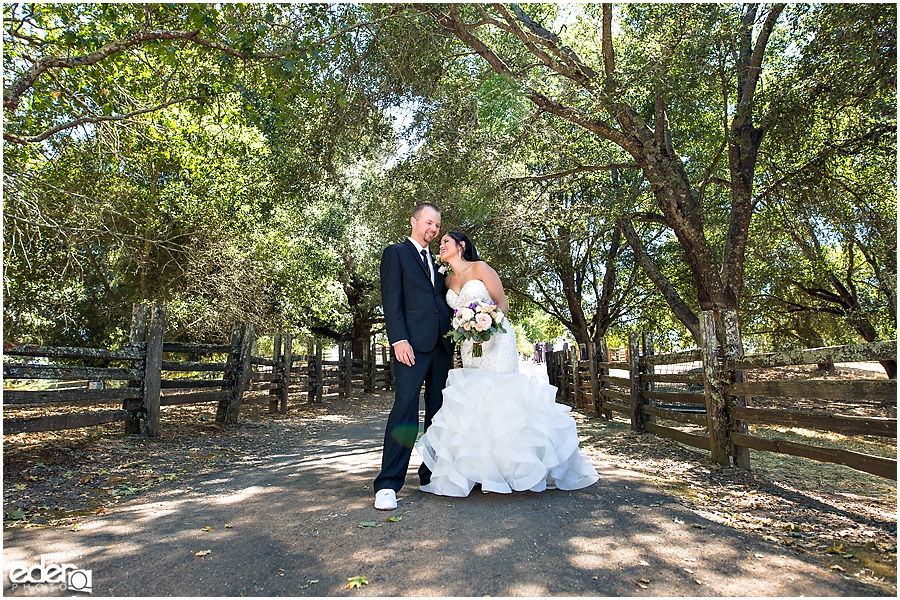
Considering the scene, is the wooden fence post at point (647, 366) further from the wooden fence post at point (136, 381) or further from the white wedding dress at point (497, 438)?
the wooden fence post at point (136, 381)

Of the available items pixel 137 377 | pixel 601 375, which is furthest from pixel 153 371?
pixel 601 375

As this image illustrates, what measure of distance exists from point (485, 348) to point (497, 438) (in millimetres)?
814

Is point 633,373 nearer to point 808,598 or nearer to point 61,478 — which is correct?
point 808,598

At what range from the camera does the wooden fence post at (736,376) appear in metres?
5.73

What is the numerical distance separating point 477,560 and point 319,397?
1296cm

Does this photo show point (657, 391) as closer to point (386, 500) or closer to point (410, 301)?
point (410, 301)

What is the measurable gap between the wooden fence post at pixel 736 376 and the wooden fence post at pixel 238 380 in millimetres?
7283

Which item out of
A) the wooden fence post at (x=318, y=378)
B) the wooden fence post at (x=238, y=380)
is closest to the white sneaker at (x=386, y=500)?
the wooden fence post at (x=238, y=380)

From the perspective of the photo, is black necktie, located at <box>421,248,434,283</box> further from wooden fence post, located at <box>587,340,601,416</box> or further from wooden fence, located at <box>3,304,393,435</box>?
wooden fence post, located at <box>587,340,601,416</box>

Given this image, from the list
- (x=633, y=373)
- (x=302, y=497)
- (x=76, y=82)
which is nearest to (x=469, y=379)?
(x=302, y=497)

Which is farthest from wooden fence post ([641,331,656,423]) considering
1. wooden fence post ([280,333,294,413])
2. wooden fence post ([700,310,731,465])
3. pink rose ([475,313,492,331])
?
wooden fence post ([280,333,294,413])

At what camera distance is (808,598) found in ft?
8.52

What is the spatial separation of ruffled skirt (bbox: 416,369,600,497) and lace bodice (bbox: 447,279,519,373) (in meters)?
0.14

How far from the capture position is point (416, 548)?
326 cm
